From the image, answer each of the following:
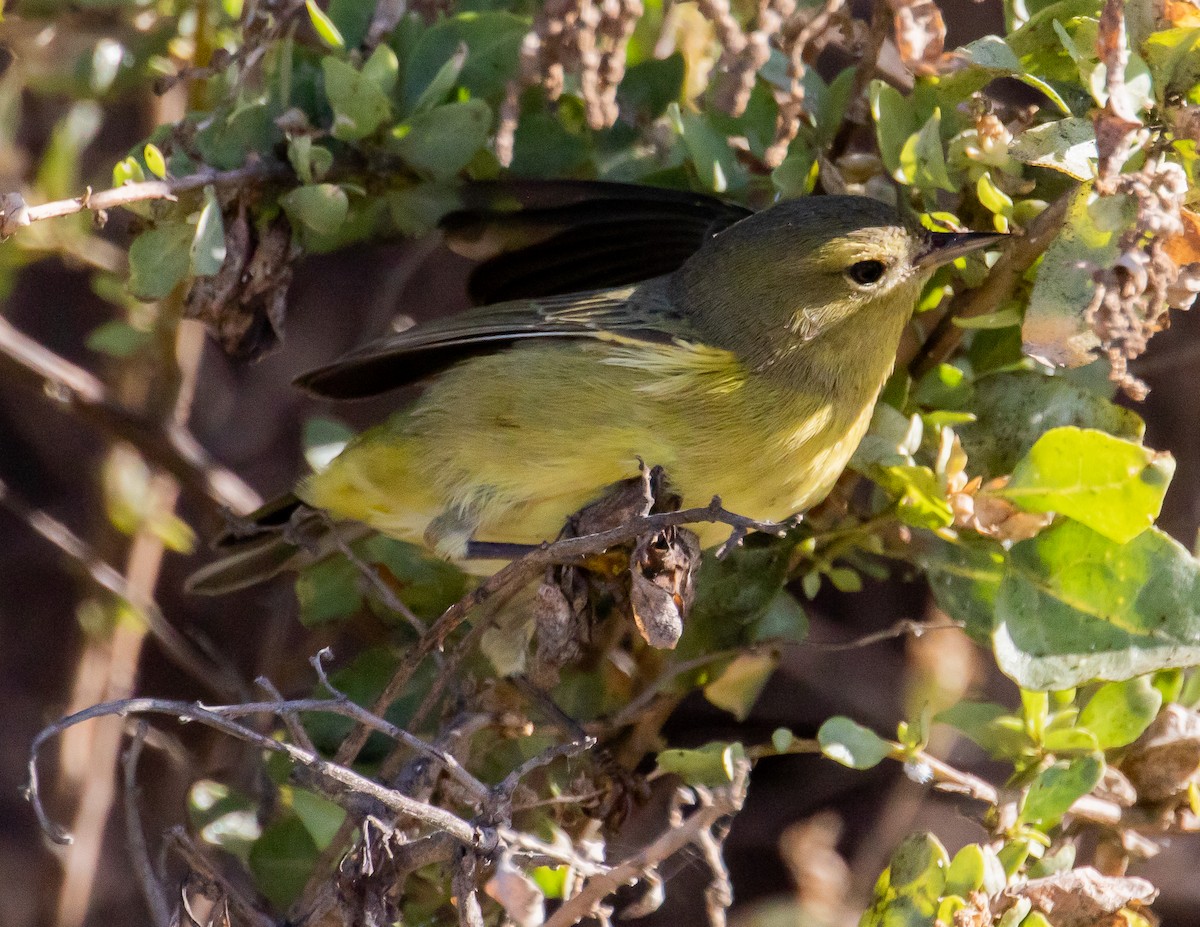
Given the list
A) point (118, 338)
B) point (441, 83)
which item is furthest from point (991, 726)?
point (118, 338)

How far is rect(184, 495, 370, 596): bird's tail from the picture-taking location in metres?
3.14

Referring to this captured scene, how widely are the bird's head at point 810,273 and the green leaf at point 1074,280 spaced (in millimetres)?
361

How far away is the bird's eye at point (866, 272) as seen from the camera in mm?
2562

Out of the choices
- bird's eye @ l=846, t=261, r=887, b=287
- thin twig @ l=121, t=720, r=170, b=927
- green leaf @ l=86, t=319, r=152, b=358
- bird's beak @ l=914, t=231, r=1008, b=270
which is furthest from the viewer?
green leaf @ l=86, t=319, r=152, b=358

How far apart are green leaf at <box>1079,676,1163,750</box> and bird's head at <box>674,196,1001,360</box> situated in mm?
765

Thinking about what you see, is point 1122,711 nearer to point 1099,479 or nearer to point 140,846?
point 1099,479

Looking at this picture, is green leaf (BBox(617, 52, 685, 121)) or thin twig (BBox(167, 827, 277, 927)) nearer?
thin twig (BBox(167, 827, 277, 927))

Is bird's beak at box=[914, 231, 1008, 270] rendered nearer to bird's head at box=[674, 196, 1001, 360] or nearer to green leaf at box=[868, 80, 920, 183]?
bird's head at box=[674, 196, 1001, 360]

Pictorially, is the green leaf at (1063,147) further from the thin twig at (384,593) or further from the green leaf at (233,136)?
the green leaf at (233,136)

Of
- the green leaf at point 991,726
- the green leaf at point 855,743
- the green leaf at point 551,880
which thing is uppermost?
the green leaf at point 855,743

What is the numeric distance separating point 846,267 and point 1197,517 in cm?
148

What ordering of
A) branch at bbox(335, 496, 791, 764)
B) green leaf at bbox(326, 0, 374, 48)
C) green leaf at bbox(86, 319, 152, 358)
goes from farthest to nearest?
green leaf at bbox(86, 319, 152, 358) < green leaf at bbox(326, 0, 374, 48) < branch at bbox(335, 496, 791, 764)

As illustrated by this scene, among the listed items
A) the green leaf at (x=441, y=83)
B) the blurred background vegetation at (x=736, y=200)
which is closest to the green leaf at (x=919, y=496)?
the blurred background vegetation at (x=736, y=200)

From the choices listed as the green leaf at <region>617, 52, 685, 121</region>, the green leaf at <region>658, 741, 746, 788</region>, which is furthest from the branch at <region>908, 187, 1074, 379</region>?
the green leaf at <region>658, 741, 746, 788</region>
